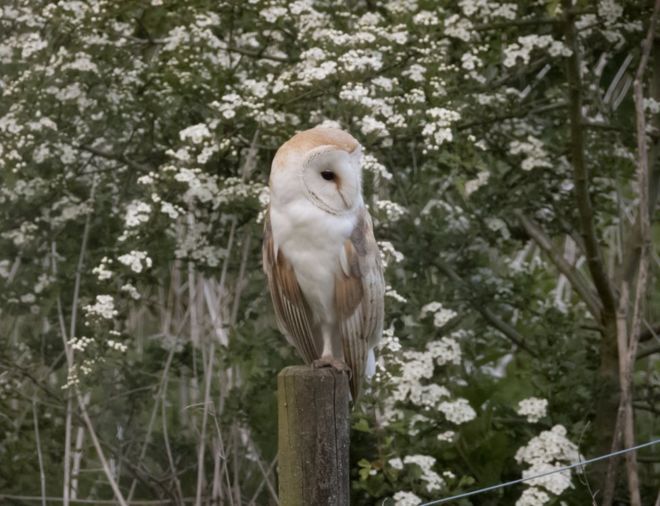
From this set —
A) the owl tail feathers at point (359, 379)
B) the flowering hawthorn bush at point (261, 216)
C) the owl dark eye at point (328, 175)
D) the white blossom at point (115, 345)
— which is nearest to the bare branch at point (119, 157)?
the flowering hawthorn bush at point (261, 216)

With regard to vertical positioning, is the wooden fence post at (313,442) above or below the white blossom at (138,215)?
below

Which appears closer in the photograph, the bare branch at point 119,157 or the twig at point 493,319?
the twig at point 493,319

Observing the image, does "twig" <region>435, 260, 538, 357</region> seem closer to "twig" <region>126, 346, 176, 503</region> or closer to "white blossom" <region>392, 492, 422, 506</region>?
"white blossom" <region>392, 492, 422, 506</region>

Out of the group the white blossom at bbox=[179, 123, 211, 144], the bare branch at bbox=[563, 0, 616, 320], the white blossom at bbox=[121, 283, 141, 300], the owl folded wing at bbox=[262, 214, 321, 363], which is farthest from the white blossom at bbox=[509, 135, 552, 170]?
the owl folded wing at bbox=[262, 214, 321, 363]

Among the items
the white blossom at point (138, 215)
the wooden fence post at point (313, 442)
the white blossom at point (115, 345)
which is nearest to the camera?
the wooden fence post at point (313, 442)

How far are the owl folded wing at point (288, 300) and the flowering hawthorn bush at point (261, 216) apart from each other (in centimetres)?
65

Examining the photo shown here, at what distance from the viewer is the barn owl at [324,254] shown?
2875 millimetres

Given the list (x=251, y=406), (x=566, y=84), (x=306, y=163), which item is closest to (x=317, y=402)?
(x=306, y=163)

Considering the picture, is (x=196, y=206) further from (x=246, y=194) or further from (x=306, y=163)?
(x=306, y=163)

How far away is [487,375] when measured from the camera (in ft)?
17.3

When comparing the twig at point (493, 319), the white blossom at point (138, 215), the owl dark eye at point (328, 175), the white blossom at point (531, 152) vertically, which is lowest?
the owl dark eye at point (328, 175)

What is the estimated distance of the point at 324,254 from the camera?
3051 millimetres

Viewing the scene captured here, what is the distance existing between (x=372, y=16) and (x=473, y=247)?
3.22 ft

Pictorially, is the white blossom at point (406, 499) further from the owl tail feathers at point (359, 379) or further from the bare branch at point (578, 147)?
the bare branch at point (578, 147)
